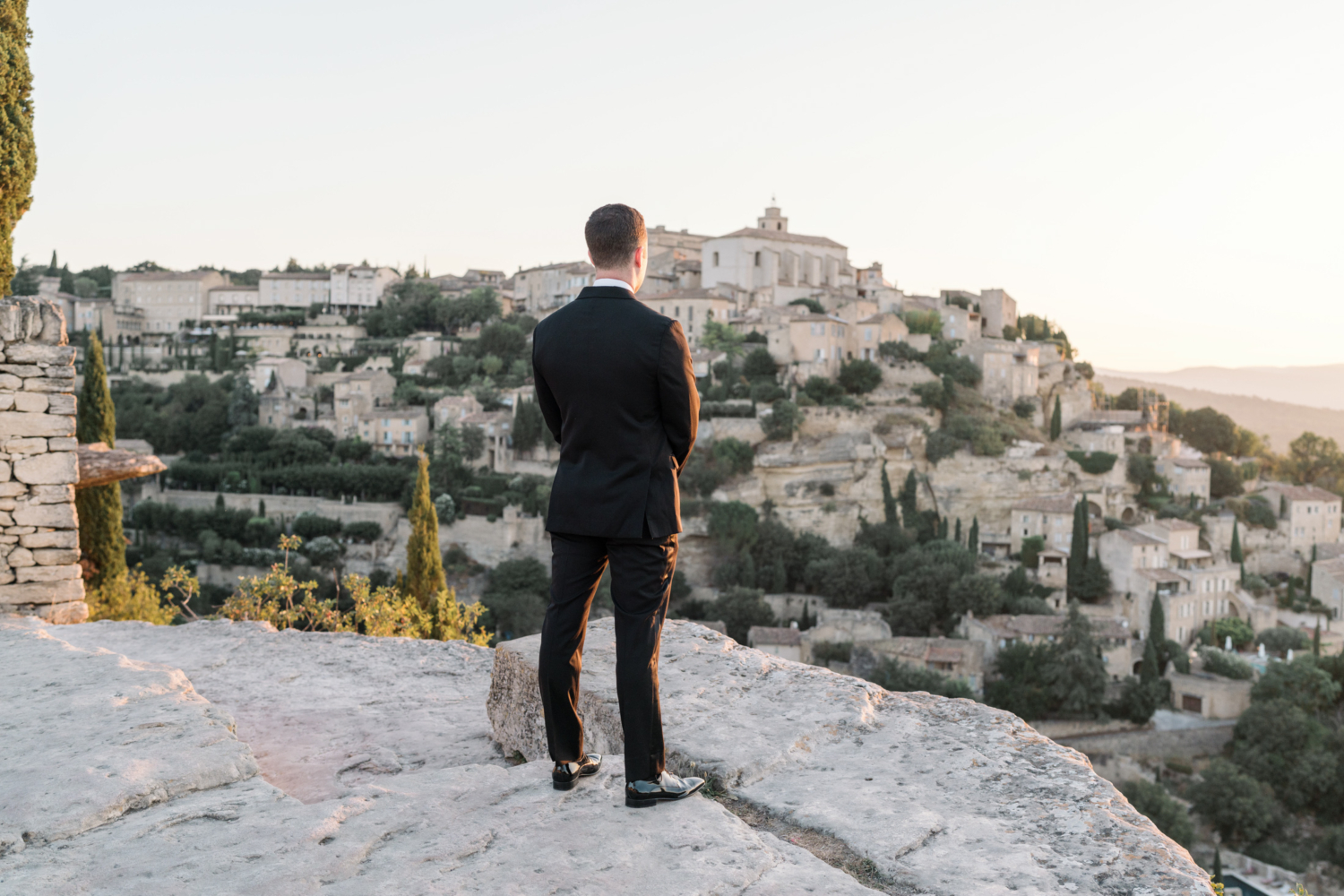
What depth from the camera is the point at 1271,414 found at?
8869 cm

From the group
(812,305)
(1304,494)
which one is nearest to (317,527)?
(812,305)

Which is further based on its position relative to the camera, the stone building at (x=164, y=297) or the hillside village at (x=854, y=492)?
the stone building at (x=164, y=297)

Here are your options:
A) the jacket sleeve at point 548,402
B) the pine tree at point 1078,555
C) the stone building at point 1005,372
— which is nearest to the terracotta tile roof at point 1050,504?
the pine tree at point 1078,555

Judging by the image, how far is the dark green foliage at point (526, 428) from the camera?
4203 centimetres

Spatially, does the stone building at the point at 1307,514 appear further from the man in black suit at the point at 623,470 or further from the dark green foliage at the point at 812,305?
the man in black suit at the point at 623,470

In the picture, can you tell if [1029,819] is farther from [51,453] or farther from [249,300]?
[249,300]

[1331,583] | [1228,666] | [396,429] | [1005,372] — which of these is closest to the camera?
[1228,666]

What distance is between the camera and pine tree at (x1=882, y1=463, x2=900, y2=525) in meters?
38.3

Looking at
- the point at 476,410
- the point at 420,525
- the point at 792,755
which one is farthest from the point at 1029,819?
the point at 476,410

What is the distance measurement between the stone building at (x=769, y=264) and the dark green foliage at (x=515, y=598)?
2433 centimetres

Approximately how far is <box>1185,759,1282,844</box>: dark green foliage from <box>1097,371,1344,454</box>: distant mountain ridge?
62192 mm

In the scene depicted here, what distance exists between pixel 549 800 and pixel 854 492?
3822 centimetres

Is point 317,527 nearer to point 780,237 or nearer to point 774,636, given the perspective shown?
point 774,636

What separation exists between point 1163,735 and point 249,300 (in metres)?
61.6
